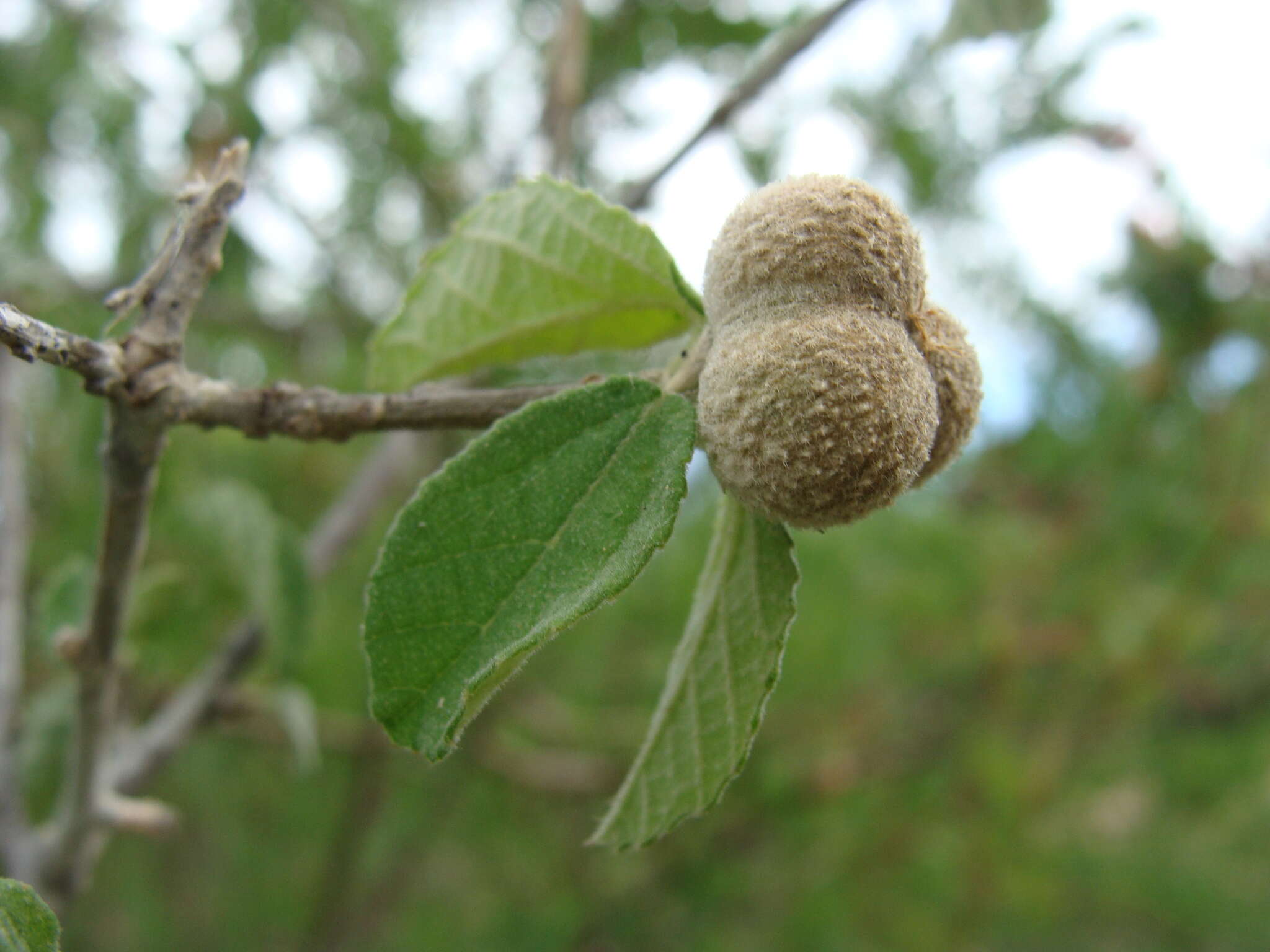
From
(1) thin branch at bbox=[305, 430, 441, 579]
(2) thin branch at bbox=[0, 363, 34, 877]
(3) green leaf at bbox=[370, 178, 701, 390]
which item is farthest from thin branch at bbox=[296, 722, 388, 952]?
(3) green leaf at bbox=[370, 178, 701, 390]

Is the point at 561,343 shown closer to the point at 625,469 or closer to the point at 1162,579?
the point at 625,469

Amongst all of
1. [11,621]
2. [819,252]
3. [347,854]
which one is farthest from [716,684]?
[347,854]

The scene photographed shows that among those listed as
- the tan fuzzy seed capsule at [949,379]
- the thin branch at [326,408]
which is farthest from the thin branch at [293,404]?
the tan fuzzy seed capsule at [949,379]

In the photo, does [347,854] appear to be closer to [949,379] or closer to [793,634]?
[793,634]

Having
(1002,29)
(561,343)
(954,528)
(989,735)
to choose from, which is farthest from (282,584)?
(989,735)

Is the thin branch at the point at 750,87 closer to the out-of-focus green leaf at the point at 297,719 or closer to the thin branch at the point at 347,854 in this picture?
the out-of-focus green leaf at the point at 297,719

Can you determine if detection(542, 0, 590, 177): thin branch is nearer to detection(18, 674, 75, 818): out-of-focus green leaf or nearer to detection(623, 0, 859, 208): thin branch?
detection(623, 0, 859, 208): thin branch
